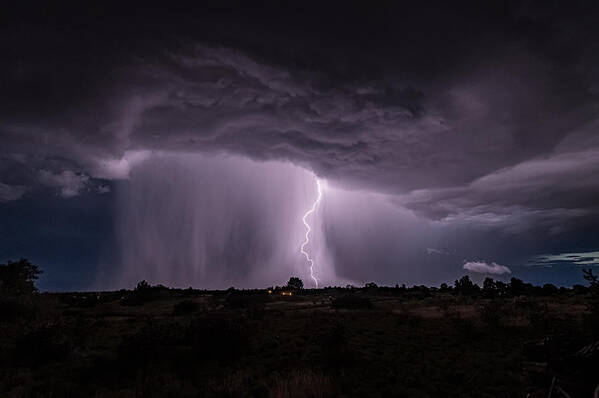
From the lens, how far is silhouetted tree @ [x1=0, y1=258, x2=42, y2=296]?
139 feet

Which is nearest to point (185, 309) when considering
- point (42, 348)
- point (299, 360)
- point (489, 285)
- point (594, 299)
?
point (42, 348)

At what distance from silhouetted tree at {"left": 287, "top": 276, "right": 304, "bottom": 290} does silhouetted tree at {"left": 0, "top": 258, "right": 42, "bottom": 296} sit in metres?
68.4

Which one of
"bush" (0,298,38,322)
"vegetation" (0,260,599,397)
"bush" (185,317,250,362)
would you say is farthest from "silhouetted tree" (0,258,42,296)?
"bush" (185,317,250,362)

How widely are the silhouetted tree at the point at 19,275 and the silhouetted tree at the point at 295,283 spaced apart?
224 feet

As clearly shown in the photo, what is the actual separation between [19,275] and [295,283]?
7217 cm

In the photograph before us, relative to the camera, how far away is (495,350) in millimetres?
18016

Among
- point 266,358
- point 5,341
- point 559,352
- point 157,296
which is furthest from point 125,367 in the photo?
point 157,296

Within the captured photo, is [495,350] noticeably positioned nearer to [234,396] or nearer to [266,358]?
[266,358]

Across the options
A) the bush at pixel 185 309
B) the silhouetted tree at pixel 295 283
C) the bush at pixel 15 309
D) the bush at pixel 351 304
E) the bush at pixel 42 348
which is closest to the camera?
the bush at pixel 42 348

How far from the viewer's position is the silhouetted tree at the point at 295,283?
10420cm

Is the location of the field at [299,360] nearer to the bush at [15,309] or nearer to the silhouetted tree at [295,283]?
the bush at [15,309]

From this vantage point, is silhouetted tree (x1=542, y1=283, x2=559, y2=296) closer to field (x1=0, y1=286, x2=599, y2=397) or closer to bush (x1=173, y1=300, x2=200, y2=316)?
field (x1=0, y1=286, x2=599, y2=397)

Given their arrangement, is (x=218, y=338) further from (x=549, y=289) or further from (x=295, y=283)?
(x=295, y=283)

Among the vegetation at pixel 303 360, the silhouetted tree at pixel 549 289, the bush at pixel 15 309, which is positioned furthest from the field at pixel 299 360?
the silhouetted tree at pixel 549 289
